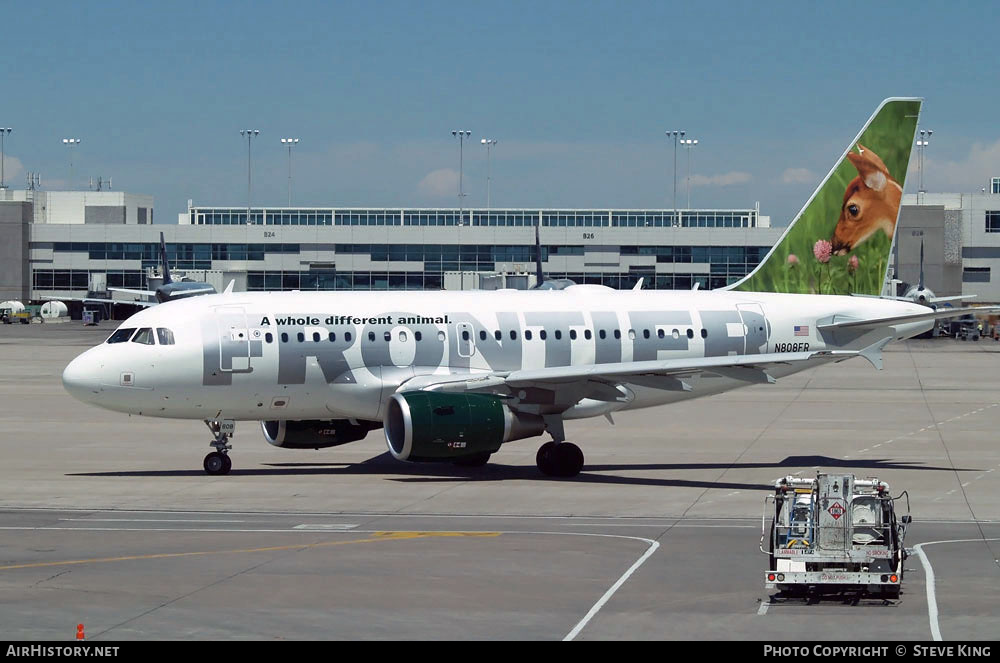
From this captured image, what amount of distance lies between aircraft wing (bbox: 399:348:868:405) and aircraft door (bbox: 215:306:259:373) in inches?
154

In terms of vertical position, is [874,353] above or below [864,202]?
below

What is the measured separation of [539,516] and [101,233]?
163085 mm

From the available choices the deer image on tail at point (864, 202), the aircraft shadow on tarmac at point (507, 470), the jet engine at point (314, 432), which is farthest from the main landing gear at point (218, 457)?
the deer image on tail at point (864, 202)

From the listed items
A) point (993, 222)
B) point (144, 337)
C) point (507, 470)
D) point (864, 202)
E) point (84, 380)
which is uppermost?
point (993, 222)

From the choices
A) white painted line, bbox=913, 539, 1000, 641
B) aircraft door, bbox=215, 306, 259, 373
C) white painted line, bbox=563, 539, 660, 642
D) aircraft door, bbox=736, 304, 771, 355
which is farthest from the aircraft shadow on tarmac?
white painted line, bbox=563, 539, 660, 642

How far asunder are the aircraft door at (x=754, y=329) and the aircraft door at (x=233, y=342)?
13.3 metres

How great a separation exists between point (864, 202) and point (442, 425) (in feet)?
51.9

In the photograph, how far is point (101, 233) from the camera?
182375 mm

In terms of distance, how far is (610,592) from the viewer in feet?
66.8

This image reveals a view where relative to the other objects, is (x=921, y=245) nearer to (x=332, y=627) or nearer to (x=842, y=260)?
(x=842, y=260)

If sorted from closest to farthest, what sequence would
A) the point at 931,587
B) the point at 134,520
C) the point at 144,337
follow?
the point at 931,587 → the point at 134,520 → the point at 144,337

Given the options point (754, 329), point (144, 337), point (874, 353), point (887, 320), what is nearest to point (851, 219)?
point (887, 320)

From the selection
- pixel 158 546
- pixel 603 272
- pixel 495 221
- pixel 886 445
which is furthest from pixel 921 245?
pixel 158 546

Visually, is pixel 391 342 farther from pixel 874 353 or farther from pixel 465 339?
pixel 874 353
